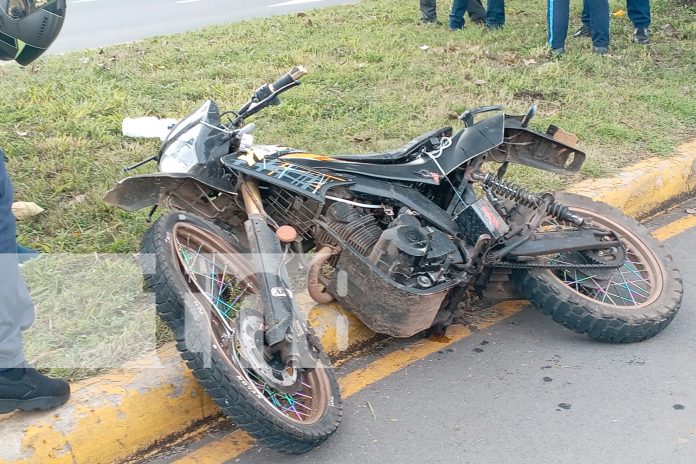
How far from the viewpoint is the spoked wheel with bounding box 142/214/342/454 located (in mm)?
2643

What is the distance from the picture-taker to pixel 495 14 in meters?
8.39

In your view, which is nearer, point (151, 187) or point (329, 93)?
point (151, 187)

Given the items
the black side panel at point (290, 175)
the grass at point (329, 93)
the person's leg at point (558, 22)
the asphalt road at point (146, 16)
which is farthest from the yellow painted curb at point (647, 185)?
the asphalt road at point (146, 16)

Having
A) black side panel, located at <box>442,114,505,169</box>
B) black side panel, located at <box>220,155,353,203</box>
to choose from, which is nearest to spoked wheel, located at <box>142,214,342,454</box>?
black side panel, located at <box>220,155,353,203</box>

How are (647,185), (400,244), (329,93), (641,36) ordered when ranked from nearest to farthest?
(400,244) → (647,185) → (329,93) → (641,36)

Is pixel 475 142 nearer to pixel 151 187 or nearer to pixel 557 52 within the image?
pixel 151 187

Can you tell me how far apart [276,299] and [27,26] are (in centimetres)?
141

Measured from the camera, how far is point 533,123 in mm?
5703

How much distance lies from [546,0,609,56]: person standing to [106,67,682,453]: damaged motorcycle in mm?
3779

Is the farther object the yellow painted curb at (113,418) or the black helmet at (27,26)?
the black helmet at (27,26)

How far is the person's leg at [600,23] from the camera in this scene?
7.31 meters

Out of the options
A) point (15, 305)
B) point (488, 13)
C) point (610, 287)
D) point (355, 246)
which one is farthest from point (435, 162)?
point (488, 13)

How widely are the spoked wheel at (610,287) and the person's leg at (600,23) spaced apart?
3.94 m

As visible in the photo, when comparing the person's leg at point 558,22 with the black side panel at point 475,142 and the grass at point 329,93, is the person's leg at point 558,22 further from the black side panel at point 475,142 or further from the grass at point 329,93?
the black side panel at point 475,142
